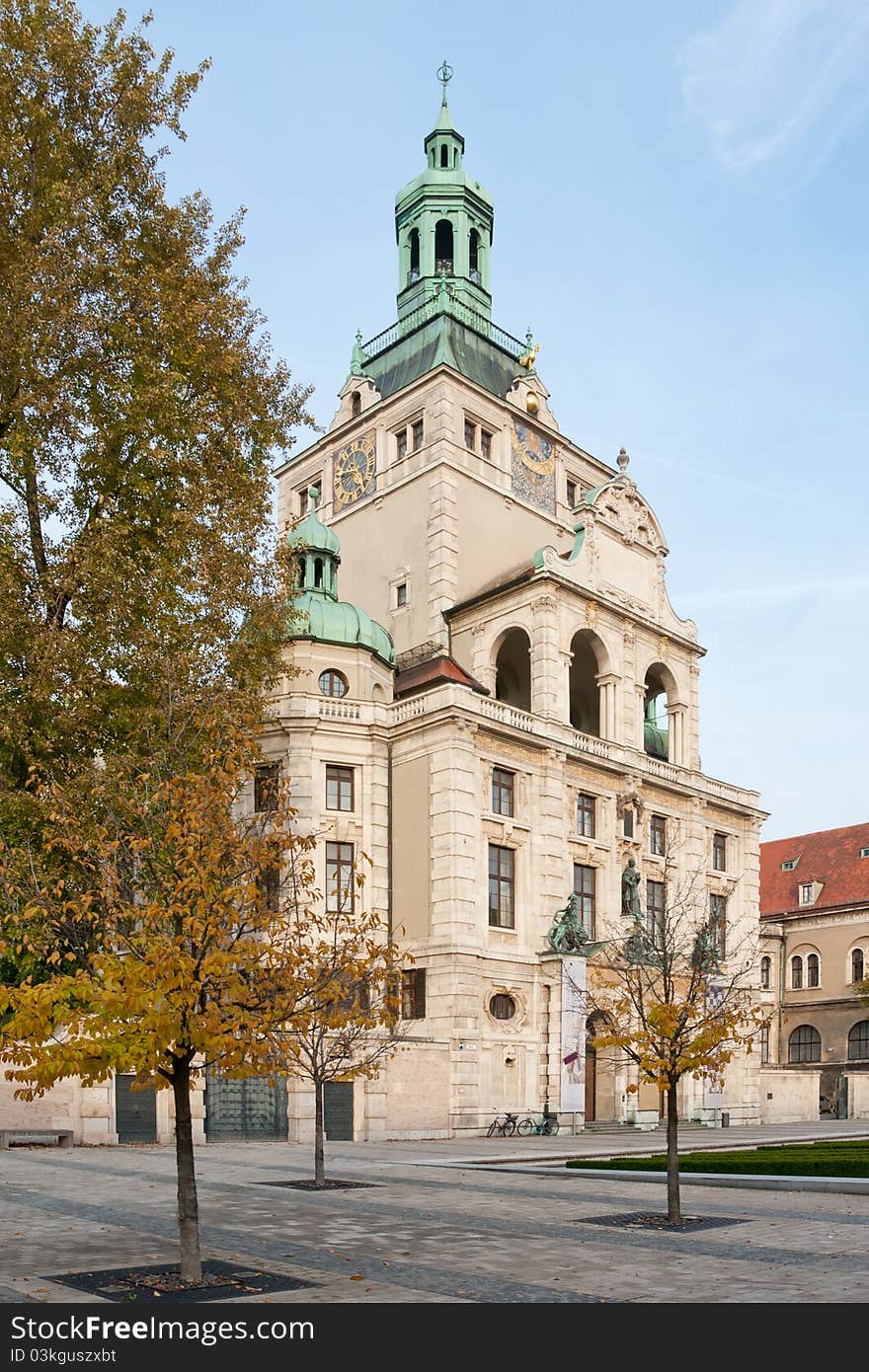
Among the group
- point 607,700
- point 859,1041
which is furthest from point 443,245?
point 859,1041

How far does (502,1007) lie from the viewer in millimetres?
43312

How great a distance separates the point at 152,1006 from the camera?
12.4 metres

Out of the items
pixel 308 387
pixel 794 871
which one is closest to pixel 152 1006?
pixel 308 387

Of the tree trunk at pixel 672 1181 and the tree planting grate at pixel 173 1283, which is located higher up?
the tree planting grate at pixel 173 1283

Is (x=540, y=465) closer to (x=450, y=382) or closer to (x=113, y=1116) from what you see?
(x=450, y=382)

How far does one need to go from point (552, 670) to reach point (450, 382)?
12571 millimetres

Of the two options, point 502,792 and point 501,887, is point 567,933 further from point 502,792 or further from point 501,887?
point 502,792

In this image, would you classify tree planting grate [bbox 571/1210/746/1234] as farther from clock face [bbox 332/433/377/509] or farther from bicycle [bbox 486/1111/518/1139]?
clock face [bbox 332/433/377/509]

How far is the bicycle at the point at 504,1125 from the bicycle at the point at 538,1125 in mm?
267

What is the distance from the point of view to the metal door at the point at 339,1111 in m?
38.7

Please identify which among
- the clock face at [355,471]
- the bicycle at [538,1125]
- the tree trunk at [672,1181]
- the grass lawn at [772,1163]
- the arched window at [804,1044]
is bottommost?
the arched window at [804,1044]

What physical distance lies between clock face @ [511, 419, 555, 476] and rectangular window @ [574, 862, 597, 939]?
58.5 feet

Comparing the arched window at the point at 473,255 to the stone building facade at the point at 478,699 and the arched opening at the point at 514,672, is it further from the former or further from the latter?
the arched opening at the point at 514,672

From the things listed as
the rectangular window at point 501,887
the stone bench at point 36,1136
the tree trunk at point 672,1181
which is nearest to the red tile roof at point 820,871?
the rectangular window at point 501,887
